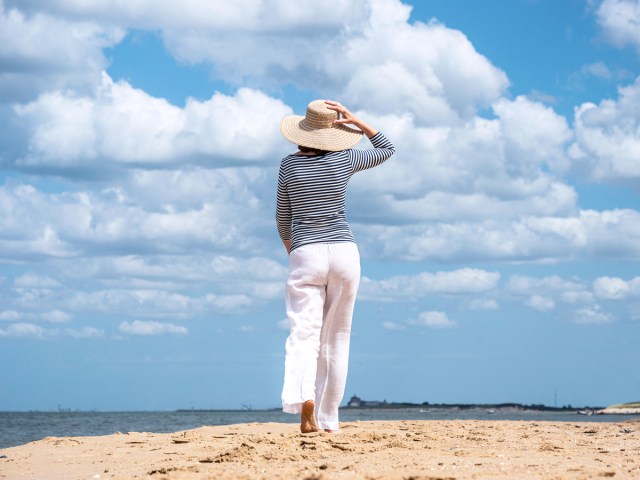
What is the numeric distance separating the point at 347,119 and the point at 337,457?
9.70 feet

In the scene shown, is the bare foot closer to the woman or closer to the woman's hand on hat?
the woman

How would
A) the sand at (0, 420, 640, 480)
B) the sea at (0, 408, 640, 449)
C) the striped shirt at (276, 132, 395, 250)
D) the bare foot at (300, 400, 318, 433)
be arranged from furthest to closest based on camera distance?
the sea at (0, 408, 640, 449), the striped shirt at (276, 132, 395, 250), the bare foot at (300, 400, 318, 433), the sand at (0, 420, 640, 480)

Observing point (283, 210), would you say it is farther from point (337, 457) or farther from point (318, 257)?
point (337, 457)

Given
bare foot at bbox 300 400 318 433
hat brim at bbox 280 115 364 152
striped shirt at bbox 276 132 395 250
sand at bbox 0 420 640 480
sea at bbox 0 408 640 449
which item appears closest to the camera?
sand at bbox 0 420 640 480

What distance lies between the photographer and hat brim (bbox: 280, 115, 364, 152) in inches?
282

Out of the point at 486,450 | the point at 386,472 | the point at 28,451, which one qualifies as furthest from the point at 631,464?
the point at 28,451

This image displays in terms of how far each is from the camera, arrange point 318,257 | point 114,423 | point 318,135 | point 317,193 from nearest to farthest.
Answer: point 318,257, point 317,193, point 318,135, point 114,423

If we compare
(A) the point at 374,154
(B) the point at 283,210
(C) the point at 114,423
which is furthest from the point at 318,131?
(C) the point at 114,423

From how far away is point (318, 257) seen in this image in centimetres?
691

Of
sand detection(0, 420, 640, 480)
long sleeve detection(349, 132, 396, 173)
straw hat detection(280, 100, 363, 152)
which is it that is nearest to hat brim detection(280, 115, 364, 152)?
straw hat detection(280, 100, 363, 152)

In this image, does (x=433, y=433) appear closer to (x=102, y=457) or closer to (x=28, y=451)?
(x=102, y=457)

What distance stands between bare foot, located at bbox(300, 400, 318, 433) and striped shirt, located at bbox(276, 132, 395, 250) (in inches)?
48.8

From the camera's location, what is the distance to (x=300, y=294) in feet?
22.9

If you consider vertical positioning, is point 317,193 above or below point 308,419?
above
